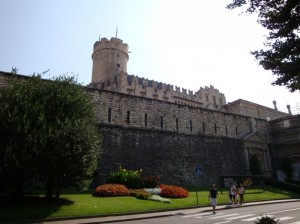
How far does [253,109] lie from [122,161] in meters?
43.1

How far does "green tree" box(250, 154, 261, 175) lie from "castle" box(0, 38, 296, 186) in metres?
0.54

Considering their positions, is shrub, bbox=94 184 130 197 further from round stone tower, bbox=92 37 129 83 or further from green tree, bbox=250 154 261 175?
round stone tower, bbox=92 37 129 83

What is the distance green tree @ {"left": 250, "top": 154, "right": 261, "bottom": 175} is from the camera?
33250 mm

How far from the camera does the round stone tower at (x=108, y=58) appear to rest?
56.5 metres

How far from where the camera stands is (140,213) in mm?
15367

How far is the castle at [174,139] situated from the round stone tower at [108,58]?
25789 millimetres

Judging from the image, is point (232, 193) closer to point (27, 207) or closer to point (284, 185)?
point (27, 207)

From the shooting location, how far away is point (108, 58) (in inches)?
2222

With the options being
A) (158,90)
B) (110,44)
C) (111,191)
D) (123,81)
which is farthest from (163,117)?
(110,44)

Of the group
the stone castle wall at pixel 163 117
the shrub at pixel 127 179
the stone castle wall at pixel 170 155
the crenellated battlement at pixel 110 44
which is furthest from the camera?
the crenellated battlement at pixel 110 44

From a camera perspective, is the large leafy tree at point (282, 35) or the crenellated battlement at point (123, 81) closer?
the large leafy tree at point (282, 35)

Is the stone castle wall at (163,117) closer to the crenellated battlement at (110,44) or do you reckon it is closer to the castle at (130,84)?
the castle at (130,84)

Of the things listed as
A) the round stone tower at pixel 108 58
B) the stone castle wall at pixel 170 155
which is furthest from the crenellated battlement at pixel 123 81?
the stone castle wall at pixel 170 155

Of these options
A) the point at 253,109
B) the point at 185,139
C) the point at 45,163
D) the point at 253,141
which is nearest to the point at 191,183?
the point at 185,139
